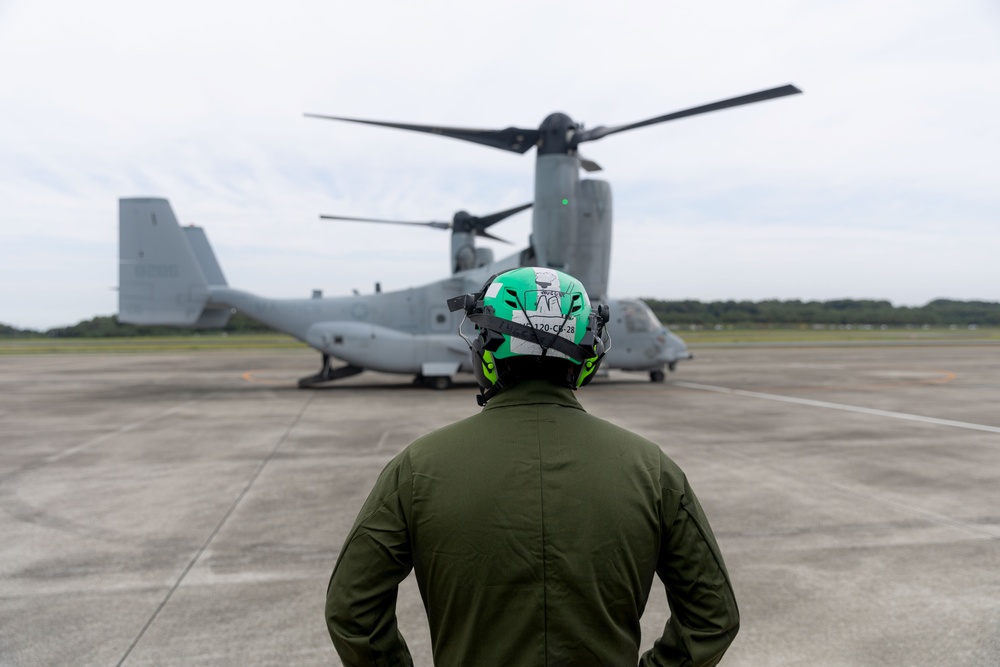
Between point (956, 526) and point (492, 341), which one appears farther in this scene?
point (956, 526)

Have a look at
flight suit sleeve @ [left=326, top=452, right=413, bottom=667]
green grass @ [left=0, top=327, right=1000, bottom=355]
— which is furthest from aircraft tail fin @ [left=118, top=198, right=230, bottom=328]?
green grass @ [left=0, top=327, right=1000, bottom=355]

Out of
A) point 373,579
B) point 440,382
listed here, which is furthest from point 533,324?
point 440,382

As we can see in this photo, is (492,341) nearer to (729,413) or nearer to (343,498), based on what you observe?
(343,498)

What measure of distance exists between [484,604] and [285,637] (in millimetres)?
2770

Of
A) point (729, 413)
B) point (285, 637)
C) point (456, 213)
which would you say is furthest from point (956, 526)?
point (456, 213)

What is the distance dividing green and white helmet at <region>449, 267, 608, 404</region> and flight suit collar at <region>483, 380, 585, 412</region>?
0.06 metres

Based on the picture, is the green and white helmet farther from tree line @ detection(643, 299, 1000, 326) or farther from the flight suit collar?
tree line @ detection(643, 299, 1000, 326)

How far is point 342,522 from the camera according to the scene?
5859mm

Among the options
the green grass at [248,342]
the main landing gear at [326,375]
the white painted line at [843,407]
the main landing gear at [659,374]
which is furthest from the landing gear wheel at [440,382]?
the green grass at [248,342]

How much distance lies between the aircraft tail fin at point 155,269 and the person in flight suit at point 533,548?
16700mm

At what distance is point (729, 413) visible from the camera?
1242 centimetres

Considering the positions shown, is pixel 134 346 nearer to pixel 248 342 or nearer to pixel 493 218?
pixel 248 342

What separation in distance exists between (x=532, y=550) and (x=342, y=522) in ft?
15.4

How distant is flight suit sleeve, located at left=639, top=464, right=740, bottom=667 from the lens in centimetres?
165
